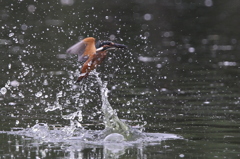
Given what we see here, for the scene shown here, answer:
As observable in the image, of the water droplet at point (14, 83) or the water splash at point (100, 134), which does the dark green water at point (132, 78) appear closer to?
the water droplet at point (14, 83)

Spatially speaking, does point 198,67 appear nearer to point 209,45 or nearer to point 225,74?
point 225,74

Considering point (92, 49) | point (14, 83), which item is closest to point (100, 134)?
point (92, 49)

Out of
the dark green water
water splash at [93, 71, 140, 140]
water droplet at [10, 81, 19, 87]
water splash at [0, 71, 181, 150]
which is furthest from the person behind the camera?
water droplet at [10, 81, 19, 87]

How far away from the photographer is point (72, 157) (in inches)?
289

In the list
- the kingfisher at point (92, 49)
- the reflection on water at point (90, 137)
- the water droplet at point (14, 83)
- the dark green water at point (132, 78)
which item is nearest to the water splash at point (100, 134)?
the reflection on water at point (90, 137)

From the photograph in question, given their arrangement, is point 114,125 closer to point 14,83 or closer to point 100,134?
point 100,134

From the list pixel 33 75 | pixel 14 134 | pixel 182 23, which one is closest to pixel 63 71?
pixel 33 75

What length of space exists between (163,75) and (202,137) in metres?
5.42

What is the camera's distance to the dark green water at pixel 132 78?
→ 8109 mm

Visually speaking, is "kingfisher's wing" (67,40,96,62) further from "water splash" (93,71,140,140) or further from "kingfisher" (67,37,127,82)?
"water splash" (93,71,140,140)

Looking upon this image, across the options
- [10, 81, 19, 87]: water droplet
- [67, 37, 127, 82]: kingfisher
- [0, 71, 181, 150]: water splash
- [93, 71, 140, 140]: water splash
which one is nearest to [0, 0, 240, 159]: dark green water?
[10, 81, 19, 87]: water droplet

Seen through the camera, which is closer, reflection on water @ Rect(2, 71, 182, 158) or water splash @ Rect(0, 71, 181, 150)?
reflection on water @ Rect(2, 71, 182, 158)

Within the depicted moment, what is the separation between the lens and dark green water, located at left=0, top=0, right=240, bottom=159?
8109mm

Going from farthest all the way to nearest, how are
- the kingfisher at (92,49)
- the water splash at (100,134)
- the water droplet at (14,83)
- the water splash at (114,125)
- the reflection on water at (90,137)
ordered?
1. the water droplet at (14,83)
2. the kingfisher at (92,49)
3. the water splash at (114,125)
4. the water splash at (100,134)
5. the reflection on water at (90,137)
